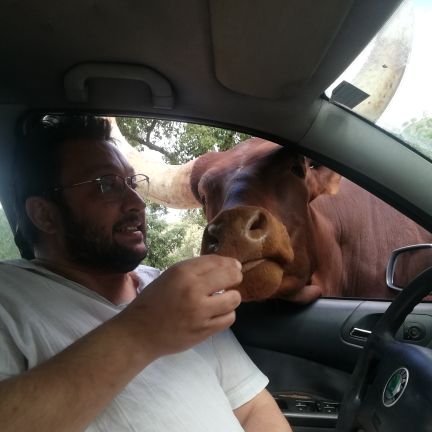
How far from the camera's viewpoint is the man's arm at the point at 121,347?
81cm

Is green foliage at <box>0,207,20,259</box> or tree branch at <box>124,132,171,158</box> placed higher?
tree branch at <box>124,132,171,158</box>

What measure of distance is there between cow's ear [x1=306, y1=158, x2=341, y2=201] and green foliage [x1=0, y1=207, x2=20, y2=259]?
112cm

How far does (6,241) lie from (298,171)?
3.64ft

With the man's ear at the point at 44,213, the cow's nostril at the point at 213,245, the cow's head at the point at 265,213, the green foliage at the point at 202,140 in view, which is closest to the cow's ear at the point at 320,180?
the cow's head at the point at 265,213

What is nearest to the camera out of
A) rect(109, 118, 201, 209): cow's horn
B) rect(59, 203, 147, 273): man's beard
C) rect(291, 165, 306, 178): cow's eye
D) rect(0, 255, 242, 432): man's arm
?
rect(0, 255, 242, 432): man's arm

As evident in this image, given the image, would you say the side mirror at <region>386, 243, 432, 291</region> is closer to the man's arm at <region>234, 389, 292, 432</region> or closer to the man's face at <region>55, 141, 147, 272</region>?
the man's arm at <region>234, 389, 292, 432</region>

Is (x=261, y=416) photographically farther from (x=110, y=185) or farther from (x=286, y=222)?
(x=110, y=185)

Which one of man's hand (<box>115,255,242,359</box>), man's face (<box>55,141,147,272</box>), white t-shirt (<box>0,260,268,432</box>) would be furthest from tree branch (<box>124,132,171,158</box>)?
man's hand (<box>115,255,242,359</box>)

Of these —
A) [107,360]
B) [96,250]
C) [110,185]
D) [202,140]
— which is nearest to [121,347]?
[107,360]

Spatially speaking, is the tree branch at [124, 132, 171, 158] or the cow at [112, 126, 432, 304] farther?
the tree branch at [124, 132, 171, 158]

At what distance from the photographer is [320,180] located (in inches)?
73.5

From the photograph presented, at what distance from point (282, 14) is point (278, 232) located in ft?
2.16

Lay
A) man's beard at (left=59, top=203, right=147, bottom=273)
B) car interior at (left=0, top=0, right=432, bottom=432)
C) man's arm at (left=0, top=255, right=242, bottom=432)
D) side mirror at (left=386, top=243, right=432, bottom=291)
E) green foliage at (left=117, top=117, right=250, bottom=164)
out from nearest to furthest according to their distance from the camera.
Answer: man's arm at (left=0, top=255, right=242, bottom=432) < car interior at (left=0, top=0, right=432, bottom=432) < man's beard at (left=59, top=203, right=147, bottom=273) < green foliage at (left=117, top=117, right=250, bottom=164) < side mirror at (left=386, top=243, right=432, bottom=291)

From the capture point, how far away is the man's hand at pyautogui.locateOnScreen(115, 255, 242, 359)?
866mm
